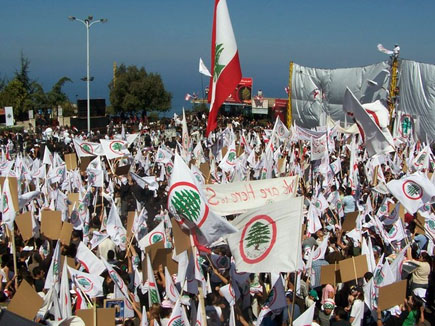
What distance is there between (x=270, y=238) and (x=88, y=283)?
2.22m

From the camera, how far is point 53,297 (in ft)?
21.0

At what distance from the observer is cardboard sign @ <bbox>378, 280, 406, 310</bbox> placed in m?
6.63

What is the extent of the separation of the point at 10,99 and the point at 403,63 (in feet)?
91.8

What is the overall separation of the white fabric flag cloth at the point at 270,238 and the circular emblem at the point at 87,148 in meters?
8.97

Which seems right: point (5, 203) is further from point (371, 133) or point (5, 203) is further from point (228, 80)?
point (371, 133)

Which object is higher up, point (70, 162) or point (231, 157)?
point (231, 157)

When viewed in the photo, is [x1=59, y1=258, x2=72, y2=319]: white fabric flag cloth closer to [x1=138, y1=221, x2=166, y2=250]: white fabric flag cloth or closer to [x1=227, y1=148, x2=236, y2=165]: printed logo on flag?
[x1=138, y1=221, x2=166, y2=250]: white fabric flag cloth

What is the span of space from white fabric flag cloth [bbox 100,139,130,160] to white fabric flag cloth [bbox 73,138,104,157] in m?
0.60

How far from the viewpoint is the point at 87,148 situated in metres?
14.6

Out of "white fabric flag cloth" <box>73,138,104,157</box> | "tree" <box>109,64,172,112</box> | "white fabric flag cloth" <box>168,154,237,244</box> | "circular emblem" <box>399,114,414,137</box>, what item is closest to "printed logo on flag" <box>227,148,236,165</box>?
"white fabric flag cloth" <box>73,138,104,157</box>

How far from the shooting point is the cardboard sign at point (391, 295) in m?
6.63

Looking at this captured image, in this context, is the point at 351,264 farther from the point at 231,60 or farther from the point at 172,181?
the point at 231,60

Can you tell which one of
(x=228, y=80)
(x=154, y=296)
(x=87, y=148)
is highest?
(x=228, y=80)

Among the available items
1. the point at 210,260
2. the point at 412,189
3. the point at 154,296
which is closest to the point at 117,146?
the point at 210,260
